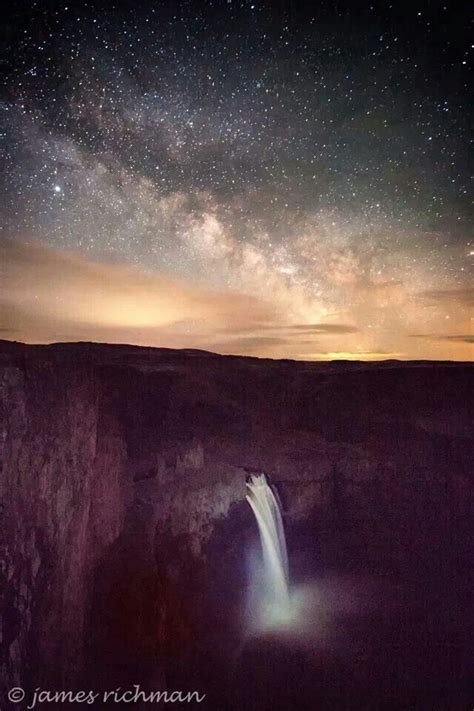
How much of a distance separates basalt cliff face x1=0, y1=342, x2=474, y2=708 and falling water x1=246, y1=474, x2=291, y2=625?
27 centimetres

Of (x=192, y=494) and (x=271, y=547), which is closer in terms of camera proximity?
(x=192, y=494)

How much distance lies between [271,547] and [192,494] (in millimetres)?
2503

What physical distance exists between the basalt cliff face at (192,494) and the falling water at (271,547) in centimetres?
27

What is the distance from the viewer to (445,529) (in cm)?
833

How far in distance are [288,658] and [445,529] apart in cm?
422

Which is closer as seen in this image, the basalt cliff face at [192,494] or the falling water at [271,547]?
the basalt cliff face at [192,494]

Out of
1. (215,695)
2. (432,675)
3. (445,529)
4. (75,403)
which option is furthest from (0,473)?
(445,529)

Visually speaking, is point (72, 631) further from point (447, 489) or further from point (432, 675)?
point (447, 489)

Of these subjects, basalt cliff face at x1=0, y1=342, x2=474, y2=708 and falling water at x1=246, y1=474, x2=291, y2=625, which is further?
falling water at x1=246, y1=474, x2=291, y2=625

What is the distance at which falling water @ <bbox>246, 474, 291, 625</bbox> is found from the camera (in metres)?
8.25

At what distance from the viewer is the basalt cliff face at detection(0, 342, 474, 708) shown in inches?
151

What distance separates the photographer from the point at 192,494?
732 cm

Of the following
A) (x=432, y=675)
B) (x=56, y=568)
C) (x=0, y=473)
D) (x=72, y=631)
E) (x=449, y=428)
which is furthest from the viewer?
(x=449, y=428)

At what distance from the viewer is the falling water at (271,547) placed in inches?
325
